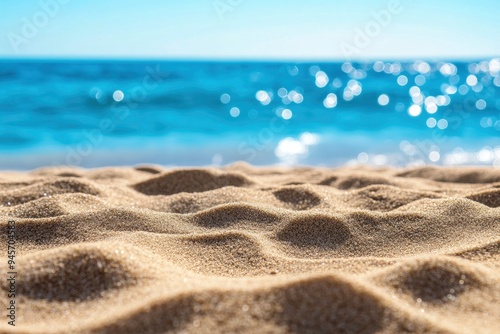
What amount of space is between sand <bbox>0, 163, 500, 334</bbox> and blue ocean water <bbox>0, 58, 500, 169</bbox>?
3.53 meters

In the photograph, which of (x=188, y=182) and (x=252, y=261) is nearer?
(x=252, y=261)

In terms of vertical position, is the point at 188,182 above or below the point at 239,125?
below

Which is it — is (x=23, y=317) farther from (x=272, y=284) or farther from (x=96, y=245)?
(x=272, y=284)

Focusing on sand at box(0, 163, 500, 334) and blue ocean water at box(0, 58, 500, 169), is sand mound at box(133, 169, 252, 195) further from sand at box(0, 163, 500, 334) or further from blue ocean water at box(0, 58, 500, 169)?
blue ocean water at box(0, 58, 500, 169)

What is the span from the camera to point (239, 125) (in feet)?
27.9

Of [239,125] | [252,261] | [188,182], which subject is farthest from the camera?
[239,125]

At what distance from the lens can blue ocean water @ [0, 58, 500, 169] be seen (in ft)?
19.5

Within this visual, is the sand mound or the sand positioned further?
the sand mound

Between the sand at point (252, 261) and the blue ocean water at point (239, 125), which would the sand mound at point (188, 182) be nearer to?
the sand at point (252, 261)

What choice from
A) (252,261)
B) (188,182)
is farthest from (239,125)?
(252,261)

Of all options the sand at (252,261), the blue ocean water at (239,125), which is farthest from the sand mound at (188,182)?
the blue ocean water at (239,125)

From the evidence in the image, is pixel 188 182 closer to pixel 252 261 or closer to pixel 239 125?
pixel 252 261

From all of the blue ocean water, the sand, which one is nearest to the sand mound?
the sand

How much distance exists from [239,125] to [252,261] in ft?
23.2
